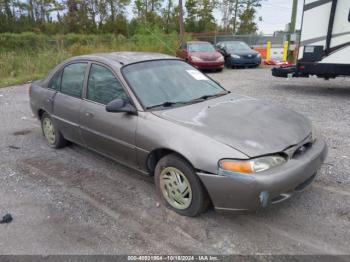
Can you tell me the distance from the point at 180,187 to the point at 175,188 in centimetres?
8

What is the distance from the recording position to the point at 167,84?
3740 millimetres

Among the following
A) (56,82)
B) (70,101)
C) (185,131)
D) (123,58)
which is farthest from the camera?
(56,82)

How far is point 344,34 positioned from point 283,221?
6.37 meters

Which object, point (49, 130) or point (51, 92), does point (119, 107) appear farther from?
point (49, 130)

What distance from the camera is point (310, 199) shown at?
3.36m

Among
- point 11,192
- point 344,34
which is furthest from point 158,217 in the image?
point 344,34

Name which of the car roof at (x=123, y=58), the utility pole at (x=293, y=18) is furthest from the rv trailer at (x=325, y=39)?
the utility pole at (x=293, y=18)

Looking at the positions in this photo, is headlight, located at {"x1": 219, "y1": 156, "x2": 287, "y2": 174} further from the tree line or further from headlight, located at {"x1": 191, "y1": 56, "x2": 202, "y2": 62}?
the tree line

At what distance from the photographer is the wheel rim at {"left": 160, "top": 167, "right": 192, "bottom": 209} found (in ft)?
9.98

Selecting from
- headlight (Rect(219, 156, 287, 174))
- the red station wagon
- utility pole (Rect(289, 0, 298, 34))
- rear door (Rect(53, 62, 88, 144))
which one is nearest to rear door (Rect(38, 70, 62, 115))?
rear door (Rect(53, 62, 88, 144))

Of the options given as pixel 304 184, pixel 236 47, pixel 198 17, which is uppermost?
pixel 198 17

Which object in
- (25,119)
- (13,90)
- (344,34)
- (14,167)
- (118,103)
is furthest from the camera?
(13,90)

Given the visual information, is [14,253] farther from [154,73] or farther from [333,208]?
[333,208]

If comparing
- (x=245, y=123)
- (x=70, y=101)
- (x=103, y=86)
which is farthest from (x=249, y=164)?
(x=70, y=101)
